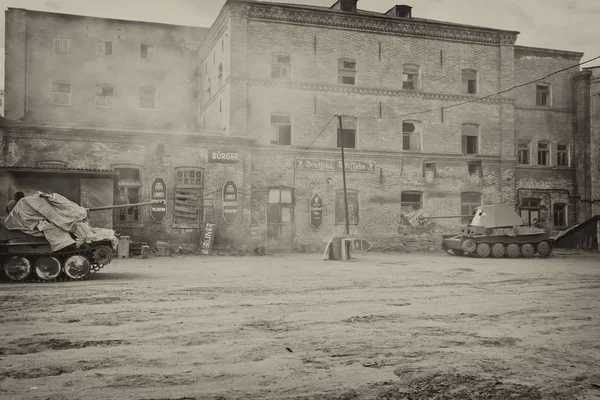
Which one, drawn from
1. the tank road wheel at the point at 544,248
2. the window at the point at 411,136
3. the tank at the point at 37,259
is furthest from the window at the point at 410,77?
the tank at the point at 37,259

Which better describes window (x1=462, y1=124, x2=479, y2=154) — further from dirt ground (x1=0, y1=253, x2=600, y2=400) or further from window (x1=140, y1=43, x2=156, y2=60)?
window (x1=140, y1=43, x2=156, y2=60)

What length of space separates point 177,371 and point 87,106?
2777 centimetres

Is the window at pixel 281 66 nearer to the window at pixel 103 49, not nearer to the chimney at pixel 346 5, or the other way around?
the chimney at pixel 346 5

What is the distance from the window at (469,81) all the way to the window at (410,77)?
2.58 metres

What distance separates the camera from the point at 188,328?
7449 mm

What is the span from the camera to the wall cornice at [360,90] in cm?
2395

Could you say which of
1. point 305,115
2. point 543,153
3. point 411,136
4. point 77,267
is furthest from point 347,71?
point 77,267

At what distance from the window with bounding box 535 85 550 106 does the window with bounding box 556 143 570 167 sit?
241cm

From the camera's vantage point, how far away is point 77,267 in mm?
12930

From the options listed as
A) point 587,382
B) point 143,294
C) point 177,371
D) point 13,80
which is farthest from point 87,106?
point 587,382

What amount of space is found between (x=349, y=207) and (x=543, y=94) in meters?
13.2

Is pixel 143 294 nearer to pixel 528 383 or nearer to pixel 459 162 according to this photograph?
pixel 528 383

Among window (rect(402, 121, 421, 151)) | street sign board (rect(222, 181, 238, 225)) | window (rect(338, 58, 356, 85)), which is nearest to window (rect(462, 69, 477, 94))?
window (rect(402, 121, 421, 151))

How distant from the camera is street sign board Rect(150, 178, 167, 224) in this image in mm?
21391
